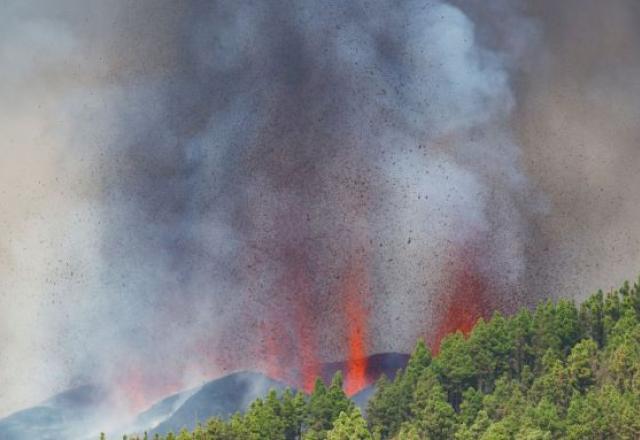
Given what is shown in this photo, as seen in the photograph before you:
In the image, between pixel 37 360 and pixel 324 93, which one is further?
pixel 324 93

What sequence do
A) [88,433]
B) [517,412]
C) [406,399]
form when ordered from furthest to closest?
[88,433] < [406,399] < [517,412]

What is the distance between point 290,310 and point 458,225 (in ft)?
31.8

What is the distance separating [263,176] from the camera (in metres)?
83.0

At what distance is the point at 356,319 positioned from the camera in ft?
268

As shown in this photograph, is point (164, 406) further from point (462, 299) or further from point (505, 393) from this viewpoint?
point (505, 393)

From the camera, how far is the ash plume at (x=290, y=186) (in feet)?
260

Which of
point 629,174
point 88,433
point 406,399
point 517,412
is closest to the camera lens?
point 517,412

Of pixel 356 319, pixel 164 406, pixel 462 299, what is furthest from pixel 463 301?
pixel 164 406

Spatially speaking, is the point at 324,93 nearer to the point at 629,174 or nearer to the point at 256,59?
the point at 256,59

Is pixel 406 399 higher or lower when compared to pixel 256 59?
lower

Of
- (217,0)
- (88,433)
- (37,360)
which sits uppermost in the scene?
(217,0)

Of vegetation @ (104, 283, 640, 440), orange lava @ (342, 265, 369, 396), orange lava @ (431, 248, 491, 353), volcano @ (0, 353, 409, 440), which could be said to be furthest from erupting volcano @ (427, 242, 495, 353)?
vegetation @ (104, 283, 640, 440)

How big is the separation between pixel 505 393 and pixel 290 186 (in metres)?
33.2

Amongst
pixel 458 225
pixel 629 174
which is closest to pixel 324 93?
pixel 458 225
